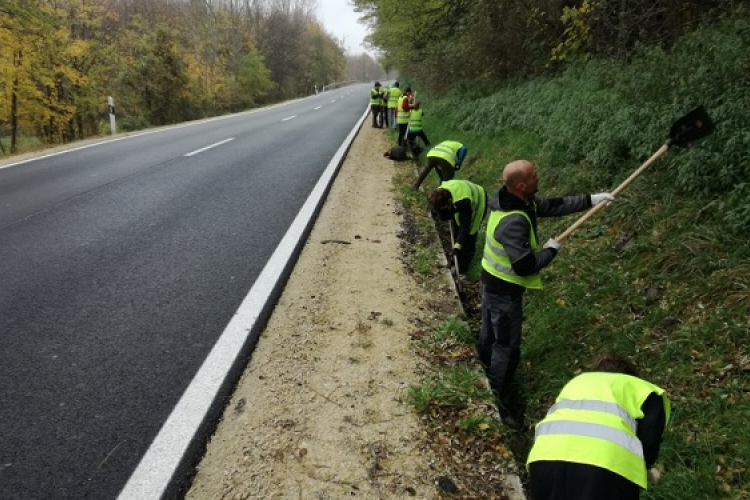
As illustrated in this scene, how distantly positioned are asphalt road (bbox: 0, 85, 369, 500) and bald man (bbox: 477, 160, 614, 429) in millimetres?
1921

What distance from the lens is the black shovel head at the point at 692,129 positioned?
12.2 ft

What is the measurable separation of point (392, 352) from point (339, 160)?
291 inches

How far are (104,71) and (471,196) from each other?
87.6 feet

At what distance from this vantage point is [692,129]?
3.81 metres

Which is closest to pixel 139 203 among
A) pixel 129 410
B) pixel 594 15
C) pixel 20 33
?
pixel 129 410

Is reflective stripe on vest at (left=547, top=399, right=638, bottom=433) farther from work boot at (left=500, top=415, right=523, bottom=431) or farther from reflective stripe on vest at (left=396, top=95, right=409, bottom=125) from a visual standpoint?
reflective stripe on vest at (left=396, top=95, right=409, bottom=125)

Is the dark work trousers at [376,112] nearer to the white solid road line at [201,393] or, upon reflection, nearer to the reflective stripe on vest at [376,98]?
the reflective stripe on vest at [376,98]

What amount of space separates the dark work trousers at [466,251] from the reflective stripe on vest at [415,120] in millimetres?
6133

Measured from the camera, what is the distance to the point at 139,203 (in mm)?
7102

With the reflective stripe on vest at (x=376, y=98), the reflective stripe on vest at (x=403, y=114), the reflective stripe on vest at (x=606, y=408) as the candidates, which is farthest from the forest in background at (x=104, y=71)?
the reflective stripe on vest at (x=606, y=408)

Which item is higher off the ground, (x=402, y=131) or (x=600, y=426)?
(x=402, y=131)

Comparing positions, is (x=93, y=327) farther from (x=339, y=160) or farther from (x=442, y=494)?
(x=339, y=160)

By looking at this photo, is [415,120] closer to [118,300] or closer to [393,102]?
[393,102]

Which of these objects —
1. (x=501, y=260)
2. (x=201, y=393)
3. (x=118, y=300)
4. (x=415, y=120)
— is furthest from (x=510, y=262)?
(x=415, y=120)
